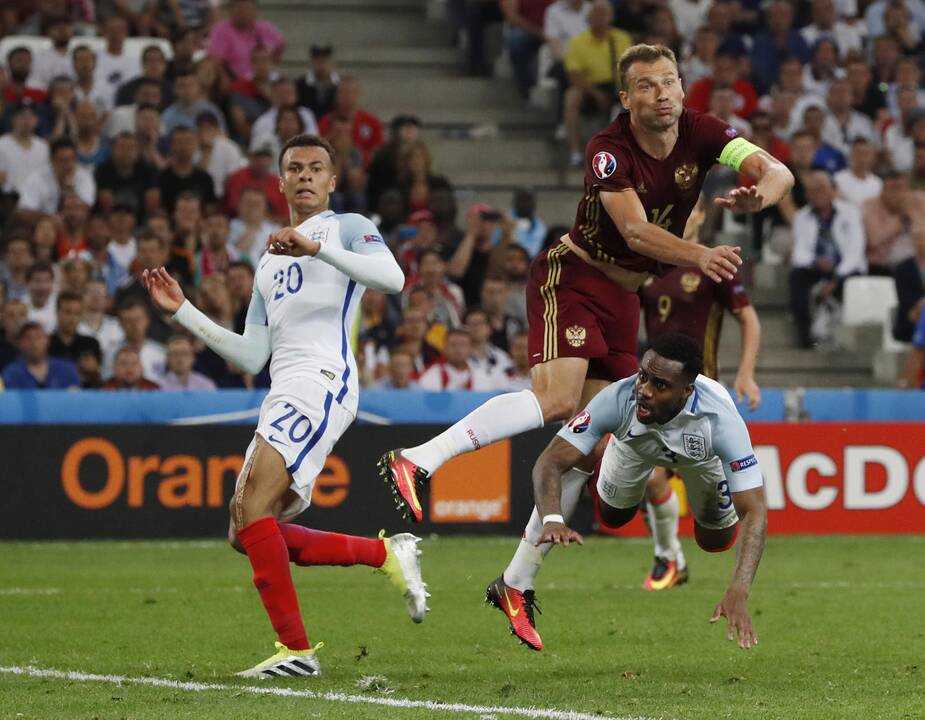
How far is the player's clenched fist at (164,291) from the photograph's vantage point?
27.7 ft

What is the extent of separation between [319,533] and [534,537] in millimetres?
1027

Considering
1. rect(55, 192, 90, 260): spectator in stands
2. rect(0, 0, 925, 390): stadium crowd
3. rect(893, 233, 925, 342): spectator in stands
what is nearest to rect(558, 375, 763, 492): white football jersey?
rect(0, 0, 925, 390): stadium crowd

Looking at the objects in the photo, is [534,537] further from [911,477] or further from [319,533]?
[911,477]

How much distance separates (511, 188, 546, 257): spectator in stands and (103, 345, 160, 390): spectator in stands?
16.1 feet

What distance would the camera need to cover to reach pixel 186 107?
18641 mm

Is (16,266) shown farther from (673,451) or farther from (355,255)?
(673,451)

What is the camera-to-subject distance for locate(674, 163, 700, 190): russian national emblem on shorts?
8.64m

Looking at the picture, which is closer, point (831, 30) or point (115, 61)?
point (115, 61)

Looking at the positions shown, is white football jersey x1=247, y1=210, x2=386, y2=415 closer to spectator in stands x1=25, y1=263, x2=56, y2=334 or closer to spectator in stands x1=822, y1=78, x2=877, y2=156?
spectator in stands x1=25, y1=263, x2=56, y2=334

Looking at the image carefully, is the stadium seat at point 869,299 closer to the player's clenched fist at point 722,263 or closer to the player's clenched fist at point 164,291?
the player's clenched fist at point 722,263

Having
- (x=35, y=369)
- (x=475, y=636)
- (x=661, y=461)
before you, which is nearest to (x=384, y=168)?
(x=35, y=369)

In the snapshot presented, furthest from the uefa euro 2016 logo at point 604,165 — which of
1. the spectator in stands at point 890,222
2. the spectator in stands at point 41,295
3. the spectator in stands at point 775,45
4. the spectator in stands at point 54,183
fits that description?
the spectator in stands at point 775,45

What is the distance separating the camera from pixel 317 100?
19.7m

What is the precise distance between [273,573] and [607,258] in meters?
2.30
